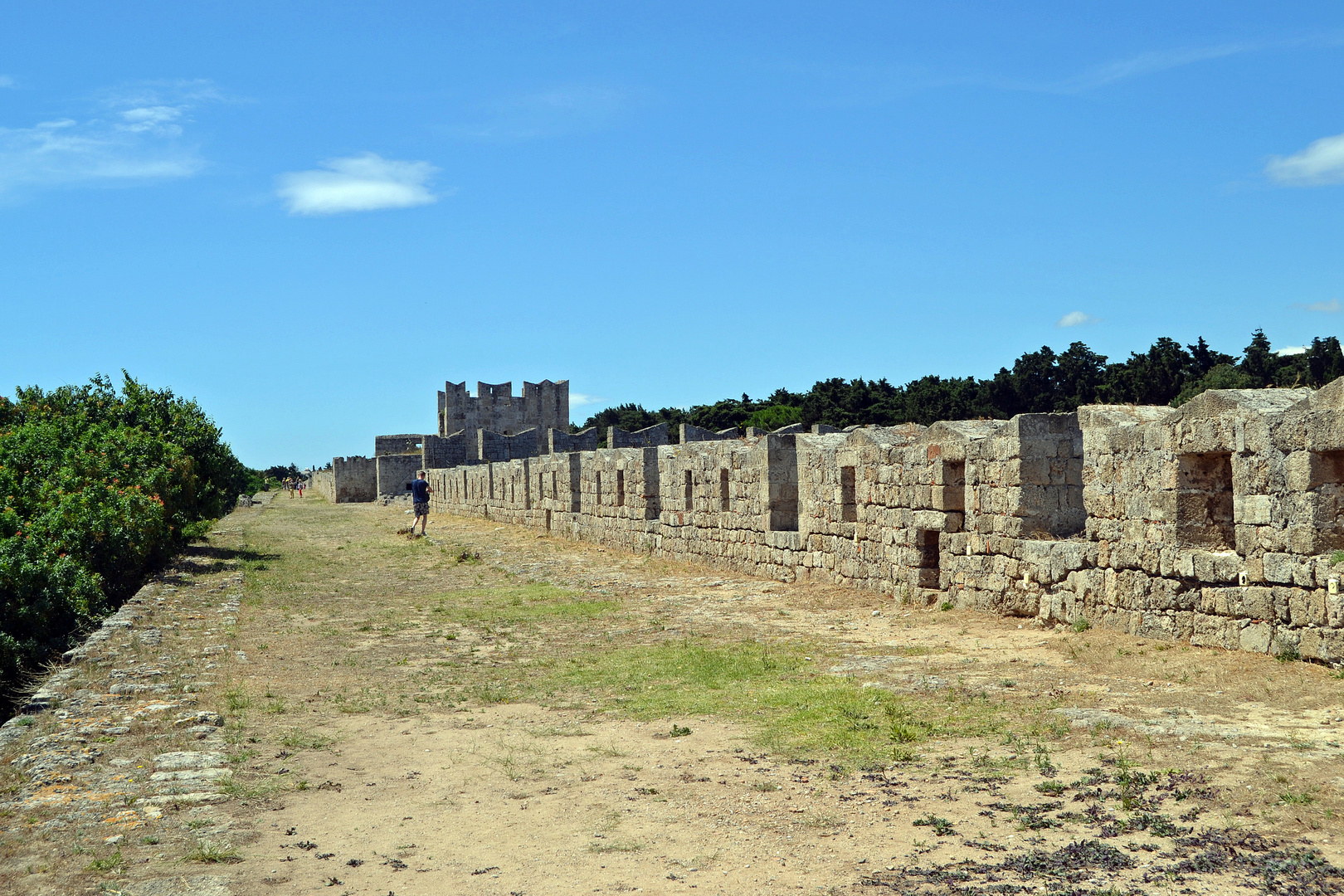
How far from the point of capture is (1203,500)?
280 inches

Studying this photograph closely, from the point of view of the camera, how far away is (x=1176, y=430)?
23.5 feet

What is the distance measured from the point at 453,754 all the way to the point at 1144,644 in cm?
468

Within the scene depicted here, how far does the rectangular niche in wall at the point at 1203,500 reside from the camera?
7.08m

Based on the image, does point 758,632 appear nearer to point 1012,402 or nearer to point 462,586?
point 462,586

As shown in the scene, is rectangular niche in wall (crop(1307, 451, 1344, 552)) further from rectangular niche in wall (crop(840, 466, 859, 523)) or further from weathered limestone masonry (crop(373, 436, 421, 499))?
weathered limestone masonry (crop(373, 436, 421, 499))

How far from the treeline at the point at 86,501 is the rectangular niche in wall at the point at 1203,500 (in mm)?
8455

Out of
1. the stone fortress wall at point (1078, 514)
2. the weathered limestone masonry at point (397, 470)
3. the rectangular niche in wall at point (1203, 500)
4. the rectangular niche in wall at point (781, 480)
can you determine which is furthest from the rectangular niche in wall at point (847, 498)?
the weathered limestone masonry at point (397, 470)

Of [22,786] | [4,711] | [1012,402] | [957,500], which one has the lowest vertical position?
[4,711]

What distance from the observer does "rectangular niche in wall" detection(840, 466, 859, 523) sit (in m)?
11.6

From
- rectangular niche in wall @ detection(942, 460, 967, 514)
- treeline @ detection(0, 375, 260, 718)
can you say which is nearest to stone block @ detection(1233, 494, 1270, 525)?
rectangular niche in wall @ detection(942, 460, 967, 514)

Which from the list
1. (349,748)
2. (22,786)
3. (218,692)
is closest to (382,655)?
(218,692)

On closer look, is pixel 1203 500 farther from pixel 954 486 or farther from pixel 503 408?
pixel 503 408

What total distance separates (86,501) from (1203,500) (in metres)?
11.4

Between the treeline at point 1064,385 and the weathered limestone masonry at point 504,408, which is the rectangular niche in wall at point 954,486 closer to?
the treeline at point 1064,385
